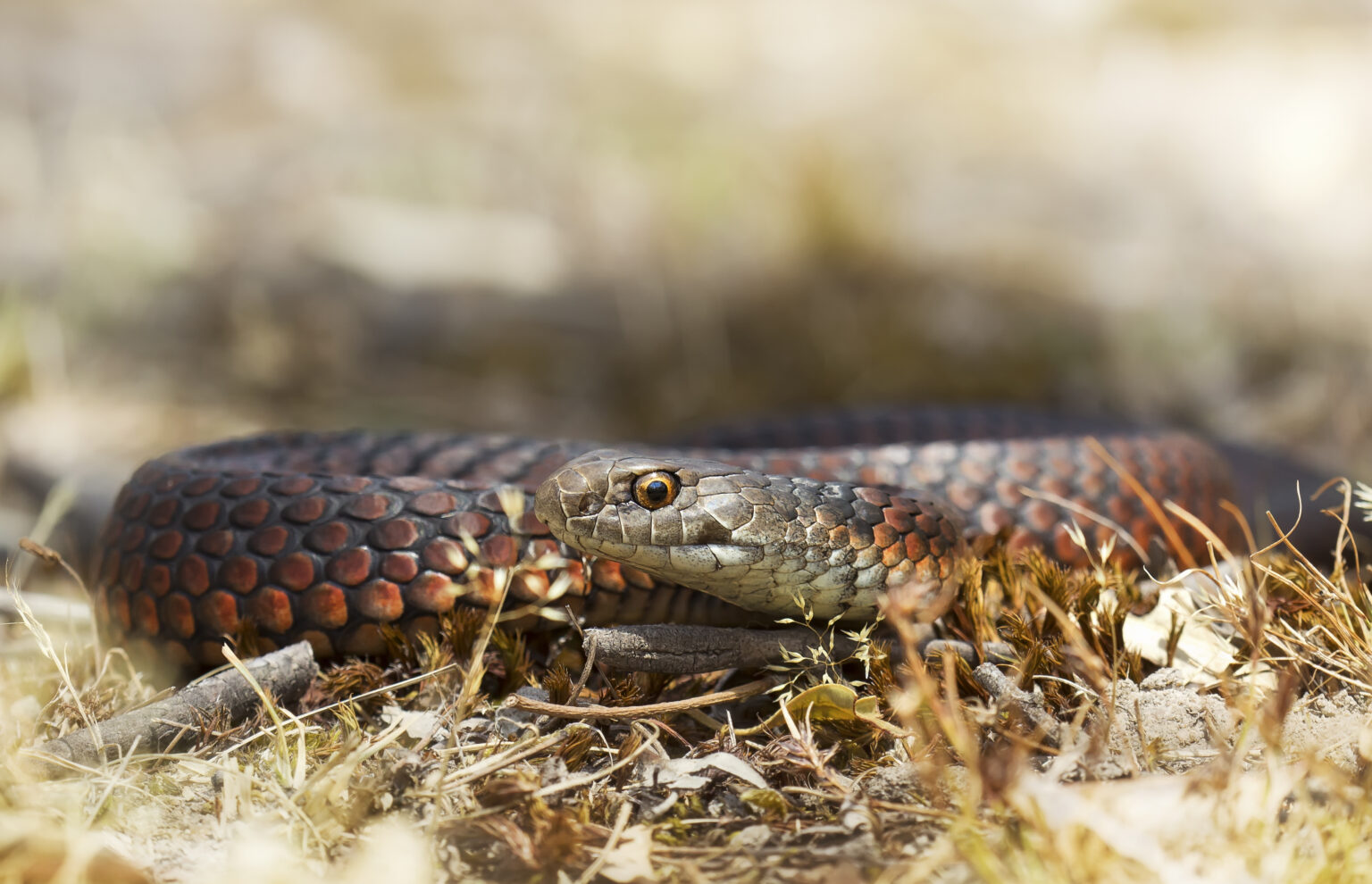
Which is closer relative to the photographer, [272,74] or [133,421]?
[133,421]

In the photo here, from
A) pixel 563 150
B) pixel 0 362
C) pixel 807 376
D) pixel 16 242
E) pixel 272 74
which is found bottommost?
pixel 807 376

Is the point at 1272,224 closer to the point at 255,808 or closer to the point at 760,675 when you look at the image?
the point at 760,675

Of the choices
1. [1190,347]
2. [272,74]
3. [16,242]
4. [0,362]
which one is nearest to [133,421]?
[0,362]

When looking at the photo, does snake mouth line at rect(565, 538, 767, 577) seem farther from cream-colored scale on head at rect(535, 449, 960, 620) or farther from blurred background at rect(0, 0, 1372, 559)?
blurred background at rect(0, 0, 1372, 559)

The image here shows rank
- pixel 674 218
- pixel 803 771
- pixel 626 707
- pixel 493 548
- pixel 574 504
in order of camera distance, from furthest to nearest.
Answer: pixel 674 218 < pixel 493 548 < pixel 574 504 < pixel 626 707 < pixel 803 771

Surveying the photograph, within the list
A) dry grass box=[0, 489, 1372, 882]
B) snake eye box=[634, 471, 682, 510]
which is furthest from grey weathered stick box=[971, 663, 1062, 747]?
snake eye box=[634, 471, 682, 510]

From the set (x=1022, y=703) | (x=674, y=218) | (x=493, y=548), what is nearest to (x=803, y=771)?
(x=1022, y=703)

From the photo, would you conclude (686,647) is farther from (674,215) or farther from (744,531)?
(674,215)
